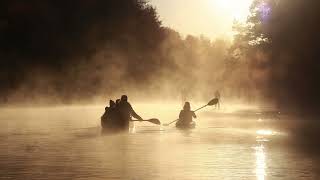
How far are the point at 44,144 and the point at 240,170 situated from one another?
37.0 feet

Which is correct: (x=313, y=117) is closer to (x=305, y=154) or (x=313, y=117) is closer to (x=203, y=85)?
(x=305, y=154)

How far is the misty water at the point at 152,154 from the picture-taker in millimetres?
20359

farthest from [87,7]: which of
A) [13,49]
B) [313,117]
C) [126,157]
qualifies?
[126,157]

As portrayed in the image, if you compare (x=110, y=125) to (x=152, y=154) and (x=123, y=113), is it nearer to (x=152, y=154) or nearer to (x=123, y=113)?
(x=123, y=113)

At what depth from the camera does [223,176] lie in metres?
19.7

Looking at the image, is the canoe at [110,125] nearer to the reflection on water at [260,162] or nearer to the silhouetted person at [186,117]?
the silhouetted person at [186,117]

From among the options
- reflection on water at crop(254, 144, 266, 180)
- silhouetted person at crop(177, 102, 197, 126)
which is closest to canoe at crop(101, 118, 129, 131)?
silhouetted person at crop(177, 102, 197, 126)

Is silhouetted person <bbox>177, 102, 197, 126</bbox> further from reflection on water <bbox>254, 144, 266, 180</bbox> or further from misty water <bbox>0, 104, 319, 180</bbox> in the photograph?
reflection on water <bbox>254, 144, 266, 180</bbox>

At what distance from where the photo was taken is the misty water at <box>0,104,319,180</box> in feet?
66.8

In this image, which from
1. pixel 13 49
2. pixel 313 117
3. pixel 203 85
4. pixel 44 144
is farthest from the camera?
pixel 203 85

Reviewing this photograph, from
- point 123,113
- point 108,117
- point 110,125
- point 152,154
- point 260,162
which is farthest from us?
point 123,113

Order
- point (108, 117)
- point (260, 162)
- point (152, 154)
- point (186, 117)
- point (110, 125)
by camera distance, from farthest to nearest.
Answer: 1. point (186, 117)
2. point (108, 117)
3. point (110, 125)
4. point (152, 154)
5. point (260, 162)

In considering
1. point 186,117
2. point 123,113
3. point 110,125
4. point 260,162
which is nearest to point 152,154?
point 260,162

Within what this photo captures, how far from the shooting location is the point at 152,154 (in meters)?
26.0
